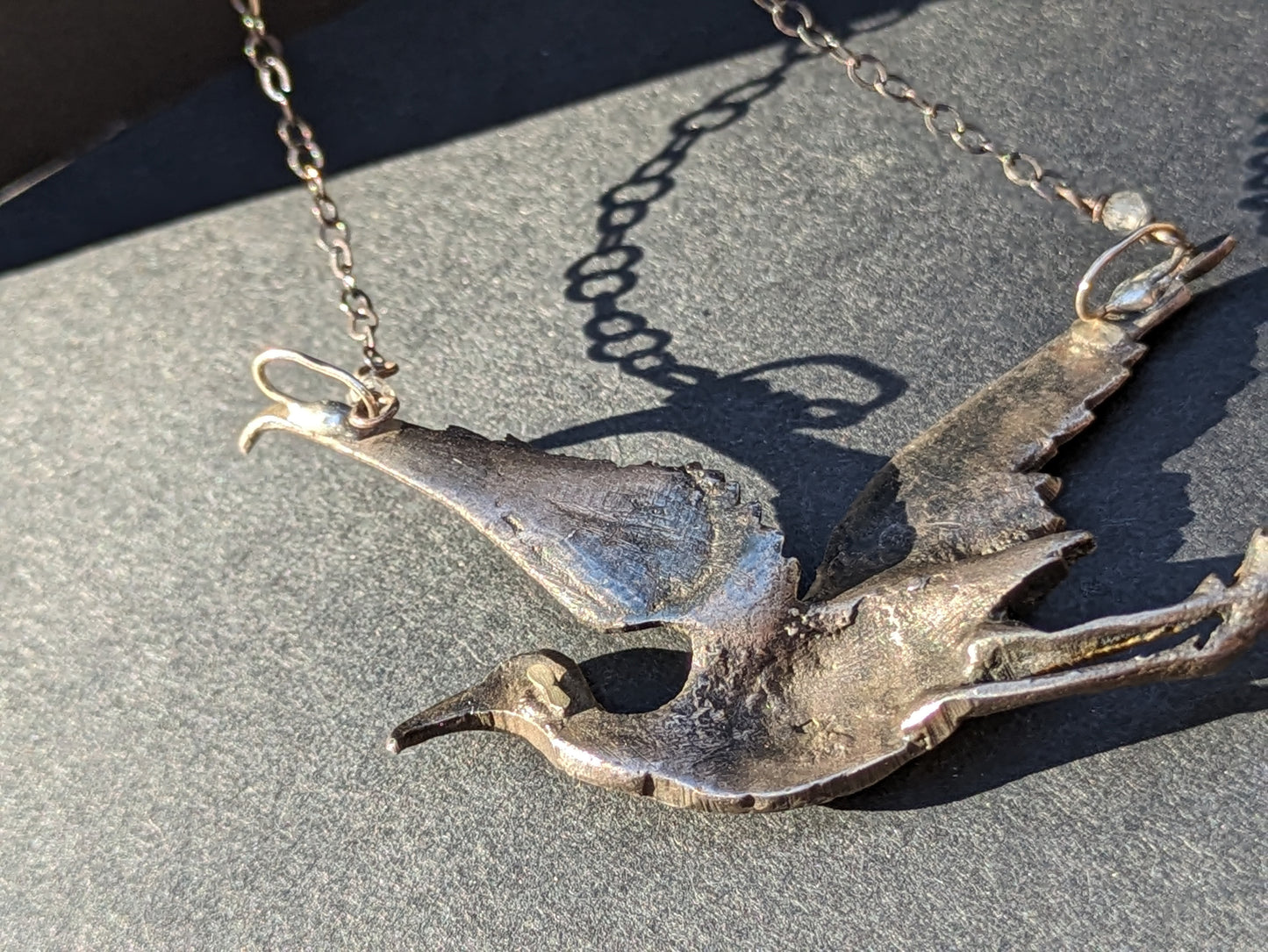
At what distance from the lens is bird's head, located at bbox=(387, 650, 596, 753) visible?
1.40 metres

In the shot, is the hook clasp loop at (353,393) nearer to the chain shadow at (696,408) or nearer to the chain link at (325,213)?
the chain link at (325,213)

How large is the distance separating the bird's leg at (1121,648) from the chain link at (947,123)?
687 mm

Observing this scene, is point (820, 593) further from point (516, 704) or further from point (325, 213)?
point (325, 213)

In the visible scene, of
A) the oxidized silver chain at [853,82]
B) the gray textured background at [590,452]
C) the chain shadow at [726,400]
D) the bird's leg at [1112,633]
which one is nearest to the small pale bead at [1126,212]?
the oxidized silver chain at [853,82]

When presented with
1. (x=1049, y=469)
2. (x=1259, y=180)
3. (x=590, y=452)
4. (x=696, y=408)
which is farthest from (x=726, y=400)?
(x=1259, y=180)

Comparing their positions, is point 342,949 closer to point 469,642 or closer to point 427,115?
point 469,642

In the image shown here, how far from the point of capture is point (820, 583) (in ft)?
4.83

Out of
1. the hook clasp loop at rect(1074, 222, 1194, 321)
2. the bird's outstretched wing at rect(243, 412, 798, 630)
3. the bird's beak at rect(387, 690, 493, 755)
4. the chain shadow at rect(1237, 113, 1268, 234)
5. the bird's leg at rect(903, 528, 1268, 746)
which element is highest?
the chain shadow at rect(1237, 113, 1268, 234)

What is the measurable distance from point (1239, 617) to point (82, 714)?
4.74 feet

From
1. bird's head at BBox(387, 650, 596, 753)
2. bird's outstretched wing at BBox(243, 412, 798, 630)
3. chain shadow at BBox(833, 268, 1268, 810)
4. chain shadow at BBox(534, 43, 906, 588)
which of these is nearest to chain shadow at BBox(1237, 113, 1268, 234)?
chain shadow at BBox(833, 268, 1268, 810)

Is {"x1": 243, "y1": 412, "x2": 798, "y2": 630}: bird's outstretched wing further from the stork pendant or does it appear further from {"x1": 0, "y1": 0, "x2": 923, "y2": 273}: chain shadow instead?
{"x1": 0, "y1": 0, "x2": 923, "y2": 273}: chain shadow

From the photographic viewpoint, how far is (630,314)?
1.87 meters

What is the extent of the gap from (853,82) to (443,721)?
1.30 meters

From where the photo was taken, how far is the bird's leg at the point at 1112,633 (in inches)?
47.7
